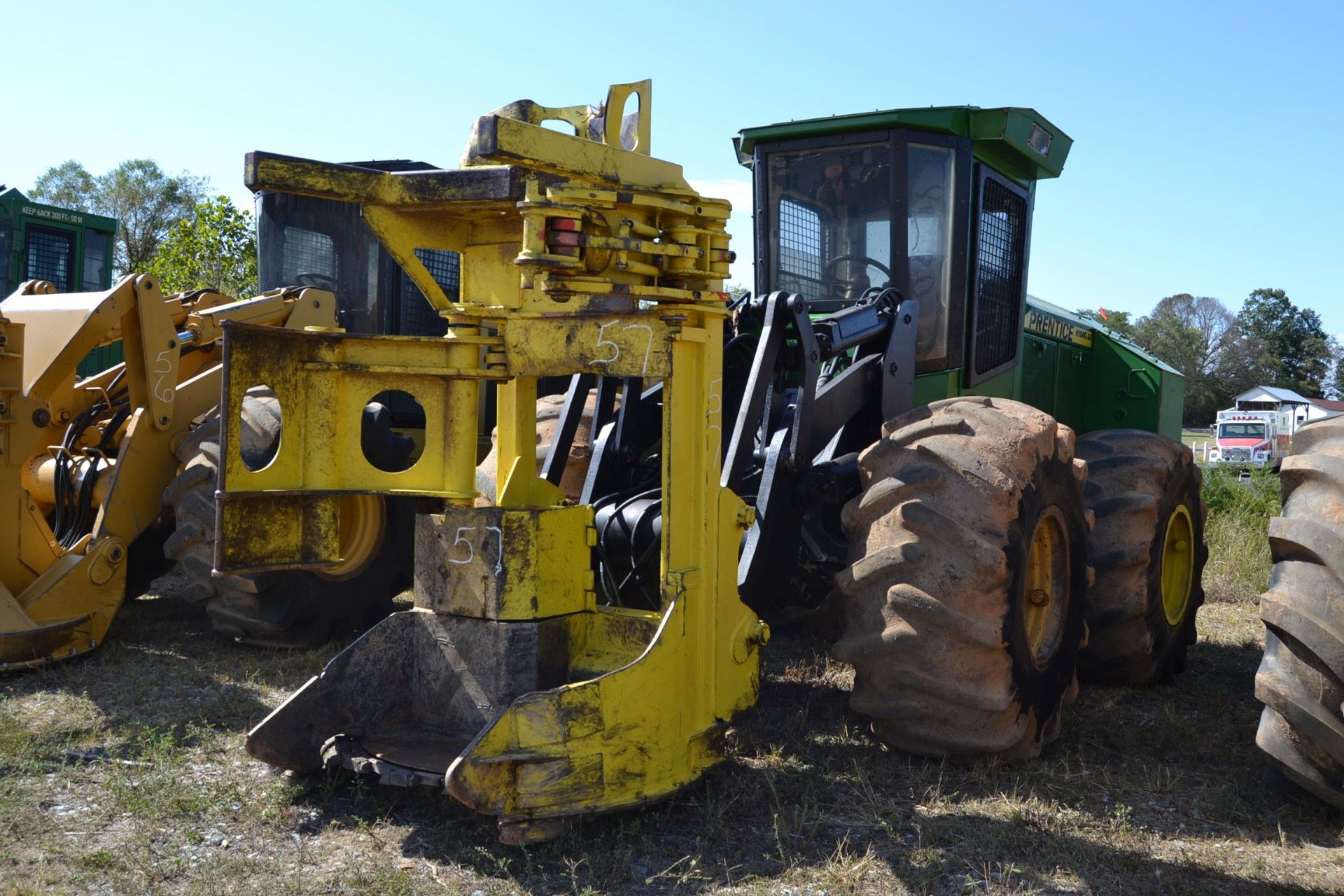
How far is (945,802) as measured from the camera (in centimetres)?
392

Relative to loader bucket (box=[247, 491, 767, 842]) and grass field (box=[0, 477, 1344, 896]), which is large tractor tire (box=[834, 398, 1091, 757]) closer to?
grass field (box=[0, 477, 1344, 896])

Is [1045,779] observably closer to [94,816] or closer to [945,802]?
[945,802]

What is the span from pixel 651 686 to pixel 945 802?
3.68 ft

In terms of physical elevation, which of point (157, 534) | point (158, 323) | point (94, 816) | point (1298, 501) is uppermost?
point (158, 323)

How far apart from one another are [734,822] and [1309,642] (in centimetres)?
182

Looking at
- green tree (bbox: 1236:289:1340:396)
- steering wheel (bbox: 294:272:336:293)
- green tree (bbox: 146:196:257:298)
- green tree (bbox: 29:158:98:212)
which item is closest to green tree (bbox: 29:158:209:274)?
green tree (bbox: 29:158:98:212)

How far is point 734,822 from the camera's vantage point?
3.72 m

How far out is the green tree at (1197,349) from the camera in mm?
56406

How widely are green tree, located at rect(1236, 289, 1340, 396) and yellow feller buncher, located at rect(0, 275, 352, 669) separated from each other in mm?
61488

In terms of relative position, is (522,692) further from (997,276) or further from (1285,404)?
(1285,404)

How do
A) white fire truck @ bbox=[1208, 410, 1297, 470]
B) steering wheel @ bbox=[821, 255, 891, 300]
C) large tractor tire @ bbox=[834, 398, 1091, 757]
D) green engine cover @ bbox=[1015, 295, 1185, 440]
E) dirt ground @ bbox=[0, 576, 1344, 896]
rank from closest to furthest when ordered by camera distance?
dirt ground @ bbox=[0, 576, 1344, 896], large tractor tire @ bbox=[834, 398, 1091, 757], steering wheel @ bbox=[821, 255, 891, 300], green engine cover @ bbox=[1015, 295, 1185, 440], white fire truck @ bbox=[1208, 410, 1297, 470]

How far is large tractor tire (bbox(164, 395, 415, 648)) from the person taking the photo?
19.4 ft

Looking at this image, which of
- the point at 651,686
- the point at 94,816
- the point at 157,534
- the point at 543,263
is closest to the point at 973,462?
the point at 651,686

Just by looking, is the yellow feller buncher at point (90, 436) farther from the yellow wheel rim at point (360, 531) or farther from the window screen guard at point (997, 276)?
the window screen guard at point (997, 276)
